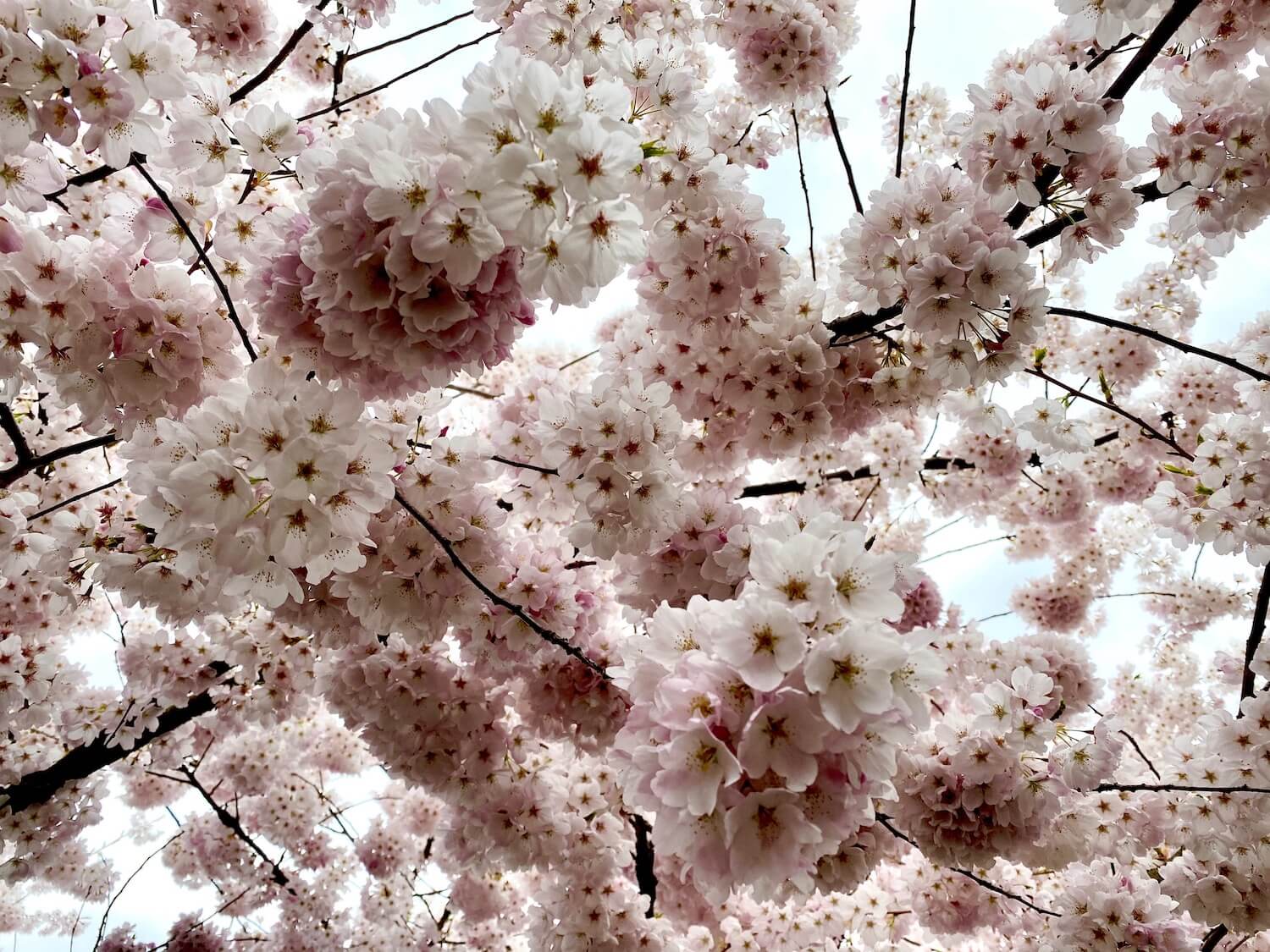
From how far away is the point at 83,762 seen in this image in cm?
465

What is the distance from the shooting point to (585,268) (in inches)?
61.8

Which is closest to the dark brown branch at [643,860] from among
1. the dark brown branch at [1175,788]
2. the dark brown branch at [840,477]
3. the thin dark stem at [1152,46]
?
the dark brown branch at [840,477]

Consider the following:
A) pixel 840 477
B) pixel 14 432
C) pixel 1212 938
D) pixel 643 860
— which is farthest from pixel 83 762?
pixel 1212 938

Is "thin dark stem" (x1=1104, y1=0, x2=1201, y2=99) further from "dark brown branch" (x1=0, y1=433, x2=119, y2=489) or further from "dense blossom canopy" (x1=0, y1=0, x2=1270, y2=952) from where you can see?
"dark brown branch" (x1=0, y1=433, x2=119, y2=489)

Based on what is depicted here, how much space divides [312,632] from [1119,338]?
18.8 ft

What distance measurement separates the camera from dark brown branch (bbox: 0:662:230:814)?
4.59m

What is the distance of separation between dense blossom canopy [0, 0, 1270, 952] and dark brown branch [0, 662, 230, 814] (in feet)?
0.12

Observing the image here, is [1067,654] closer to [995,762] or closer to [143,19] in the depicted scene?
[995,762]

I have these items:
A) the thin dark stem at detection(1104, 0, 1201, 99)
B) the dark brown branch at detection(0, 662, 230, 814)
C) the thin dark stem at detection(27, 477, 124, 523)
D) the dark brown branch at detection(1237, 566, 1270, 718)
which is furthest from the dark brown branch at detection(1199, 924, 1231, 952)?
the dark brown branch at detection(0, 662, 230, 814)

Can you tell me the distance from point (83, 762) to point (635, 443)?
4.65m

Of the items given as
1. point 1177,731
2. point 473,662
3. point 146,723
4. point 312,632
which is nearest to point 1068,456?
point 473,662

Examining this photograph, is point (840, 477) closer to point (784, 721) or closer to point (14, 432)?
point (784, 721)

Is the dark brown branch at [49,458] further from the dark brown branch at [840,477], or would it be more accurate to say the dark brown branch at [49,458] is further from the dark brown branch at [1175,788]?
the dark brown branch at [1175,788]

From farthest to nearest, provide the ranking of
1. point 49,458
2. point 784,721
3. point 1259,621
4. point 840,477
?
point 840,477
point 1259,621
point 49,458
point 784,721
